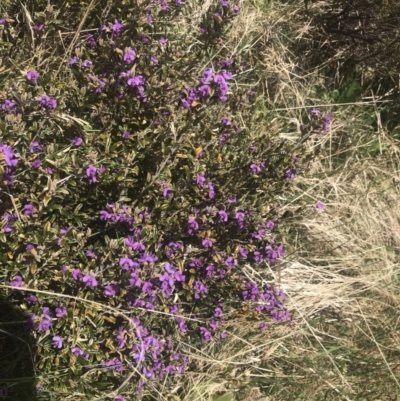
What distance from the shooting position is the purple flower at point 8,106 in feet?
4.52

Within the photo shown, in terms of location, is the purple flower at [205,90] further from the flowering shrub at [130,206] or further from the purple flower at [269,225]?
the purple flower at [269,225]

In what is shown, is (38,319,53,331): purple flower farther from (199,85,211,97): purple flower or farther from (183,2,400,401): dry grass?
(199,85,211,97): purple flower

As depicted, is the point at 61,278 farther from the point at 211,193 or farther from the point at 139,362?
the point at 211,193

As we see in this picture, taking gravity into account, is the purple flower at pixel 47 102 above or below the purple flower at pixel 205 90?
below

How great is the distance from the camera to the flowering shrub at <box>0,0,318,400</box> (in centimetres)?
139

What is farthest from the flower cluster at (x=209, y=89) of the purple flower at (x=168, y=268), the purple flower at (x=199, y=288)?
the purple flower at (x=199, y=288)

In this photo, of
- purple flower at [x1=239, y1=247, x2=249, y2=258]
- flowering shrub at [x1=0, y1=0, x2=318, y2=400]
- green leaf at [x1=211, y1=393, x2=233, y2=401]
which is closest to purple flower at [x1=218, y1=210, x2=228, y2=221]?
flowering shrub at [x1=0, y1=0, x2=318, y2=400]

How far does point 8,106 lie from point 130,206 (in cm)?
47

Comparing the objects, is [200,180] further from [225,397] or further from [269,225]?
[225,397]

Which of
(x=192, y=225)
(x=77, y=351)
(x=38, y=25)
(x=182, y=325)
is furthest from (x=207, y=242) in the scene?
(x=38, y=25)

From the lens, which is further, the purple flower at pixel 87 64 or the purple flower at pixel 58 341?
the purple flower at pixel 87 64

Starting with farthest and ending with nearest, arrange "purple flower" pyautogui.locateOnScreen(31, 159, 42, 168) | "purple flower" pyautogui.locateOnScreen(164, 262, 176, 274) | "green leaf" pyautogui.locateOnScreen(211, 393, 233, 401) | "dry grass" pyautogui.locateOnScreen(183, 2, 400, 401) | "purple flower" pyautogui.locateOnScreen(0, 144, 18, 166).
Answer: "dry grass" pyautogui.locateOnScreen(183, 2, 400, 401) < "green leaf" pyautogui.locateOnScreen(211, 393, 233, 401) < "purple flower" pyautogui.locateOnScreen(164, 262, 176, 274) < "purple flower" pyautogui.locateOnScreen(31, 159, 42, 168) < "purple flower" pyautogui.locateOnScreen(0, 144, 18, 166)

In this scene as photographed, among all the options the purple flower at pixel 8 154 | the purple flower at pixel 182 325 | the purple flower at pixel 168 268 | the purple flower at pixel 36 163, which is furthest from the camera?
the purple flower at pixel 182 325

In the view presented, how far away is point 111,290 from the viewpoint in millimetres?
1413
